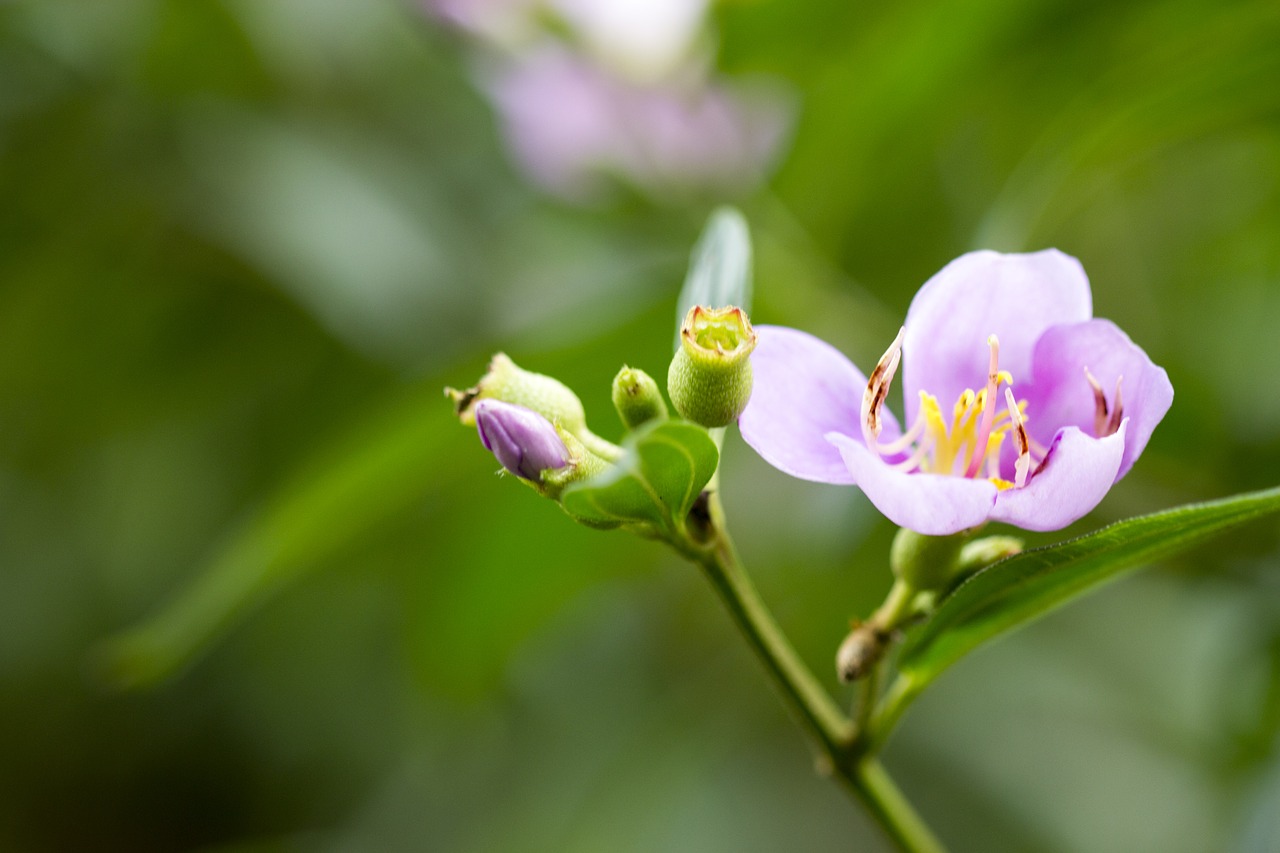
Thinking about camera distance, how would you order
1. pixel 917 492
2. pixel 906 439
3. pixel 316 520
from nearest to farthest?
pixel 917 492 < pixel 906 439 < pixel 316 520

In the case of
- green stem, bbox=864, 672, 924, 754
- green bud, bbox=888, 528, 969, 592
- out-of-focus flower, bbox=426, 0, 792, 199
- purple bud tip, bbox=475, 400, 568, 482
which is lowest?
green stem, bbox=864, 672, 924, 754

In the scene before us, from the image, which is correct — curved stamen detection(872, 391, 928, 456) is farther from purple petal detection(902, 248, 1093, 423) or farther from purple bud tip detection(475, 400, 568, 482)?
purple bud tip detection(475, 400, 568, 482)

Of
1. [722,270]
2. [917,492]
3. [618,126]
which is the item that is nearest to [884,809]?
[917,492]

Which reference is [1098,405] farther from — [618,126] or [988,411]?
[618,126]

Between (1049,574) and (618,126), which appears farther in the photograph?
(618,126)

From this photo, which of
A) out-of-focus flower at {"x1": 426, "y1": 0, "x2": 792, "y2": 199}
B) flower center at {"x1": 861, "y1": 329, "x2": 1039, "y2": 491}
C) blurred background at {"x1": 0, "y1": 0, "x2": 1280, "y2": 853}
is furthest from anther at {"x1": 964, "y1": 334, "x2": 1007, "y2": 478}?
out-of-focus flower at {"x1": 426, "y1": 0, "x2": 792, "y2": 199}

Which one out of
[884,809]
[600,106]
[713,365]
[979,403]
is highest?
[600,106]

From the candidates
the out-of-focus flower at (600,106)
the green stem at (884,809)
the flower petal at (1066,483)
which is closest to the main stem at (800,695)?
the green stem at (884,809)

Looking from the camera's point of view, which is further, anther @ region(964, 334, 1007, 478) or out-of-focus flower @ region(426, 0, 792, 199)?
out-of-focus flower @ region(426, 0, 792, 199)
